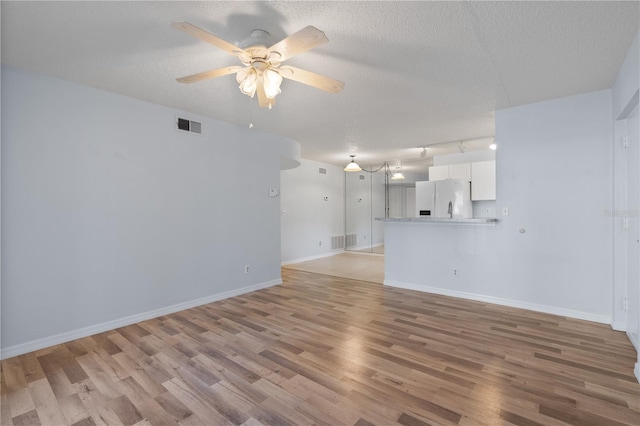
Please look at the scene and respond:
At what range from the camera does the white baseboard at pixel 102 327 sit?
258 centimetres

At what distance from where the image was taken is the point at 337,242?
8.49m

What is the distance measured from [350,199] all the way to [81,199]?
674cm

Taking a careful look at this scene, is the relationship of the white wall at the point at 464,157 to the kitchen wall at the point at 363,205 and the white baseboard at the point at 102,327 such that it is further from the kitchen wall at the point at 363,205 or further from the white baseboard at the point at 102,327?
the white baseboard at the point at 102,327

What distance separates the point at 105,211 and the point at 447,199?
5.61 meters

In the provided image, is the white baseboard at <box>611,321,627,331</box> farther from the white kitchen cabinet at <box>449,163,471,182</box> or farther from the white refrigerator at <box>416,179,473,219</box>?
the white kitchen cabinet at <box>449,163,471,182</box>

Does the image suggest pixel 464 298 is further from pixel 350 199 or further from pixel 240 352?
pixel 350 199

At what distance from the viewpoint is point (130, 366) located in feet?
7.75

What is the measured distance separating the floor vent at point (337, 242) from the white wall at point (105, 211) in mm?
4151

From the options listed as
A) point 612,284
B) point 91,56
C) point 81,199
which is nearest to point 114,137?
point 81,199

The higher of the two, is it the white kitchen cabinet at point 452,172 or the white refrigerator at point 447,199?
the white kitchen cabinet at point 452,172

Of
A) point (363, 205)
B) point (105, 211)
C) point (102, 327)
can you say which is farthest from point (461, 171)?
point (102, 327)

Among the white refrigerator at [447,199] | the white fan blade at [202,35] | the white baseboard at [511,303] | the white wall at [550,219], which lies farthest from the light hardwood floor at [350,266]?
the white fan blade at [202,35]

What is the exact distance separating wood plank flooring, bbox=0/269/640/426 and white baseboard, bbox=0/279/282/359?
0.33ft

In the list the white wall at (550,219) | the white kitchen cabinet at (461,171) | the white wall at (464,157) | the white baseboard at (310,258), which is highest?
the white wall at (464,157)
